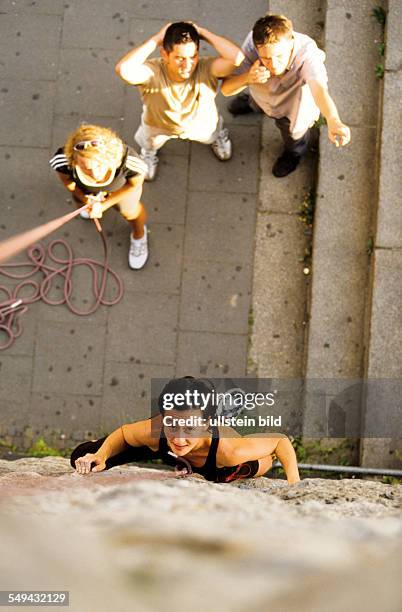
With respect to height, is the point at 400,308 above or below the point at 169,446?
above

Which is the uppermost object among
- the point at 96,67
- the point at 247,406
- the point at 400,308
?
the point at 96,67

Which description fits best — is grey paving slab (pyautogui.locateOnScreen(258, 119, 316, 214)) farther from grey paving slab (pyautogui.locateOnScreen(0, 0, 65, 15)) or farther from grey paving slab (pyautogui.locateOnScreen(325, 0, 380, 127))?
grey paving slab (pyautogui.locateOnScreen(0, 0, 65, 15))

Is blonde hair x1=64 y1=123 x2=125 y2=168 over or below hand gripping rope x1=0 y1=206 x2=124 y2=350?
over

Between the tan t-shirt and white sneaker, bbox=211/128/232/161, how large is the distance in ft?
2.00

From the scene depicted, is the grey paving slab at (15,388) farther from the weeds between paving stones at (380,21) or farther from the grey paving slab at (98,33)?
the weeds between paving stones at (380,21)

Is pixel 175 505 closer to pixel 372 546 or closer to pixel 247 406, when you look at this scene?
pixel 372 546

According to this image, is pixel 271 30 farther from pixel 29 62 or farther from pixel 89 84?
pixel 29 62

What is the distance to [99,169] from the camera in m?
3.80

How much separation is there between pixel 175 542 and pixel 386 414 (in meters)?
3.00

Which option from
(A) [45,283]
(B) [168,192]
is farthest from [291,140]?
(A) [45,283]

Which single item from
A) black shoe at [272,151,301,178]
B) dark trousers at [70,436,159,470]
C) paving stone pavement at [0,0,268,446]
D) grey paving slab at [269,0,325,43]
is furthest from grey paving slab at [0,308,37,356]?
grey paving slab at [269,0,325,43]

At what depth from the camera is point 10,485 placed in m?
3.32

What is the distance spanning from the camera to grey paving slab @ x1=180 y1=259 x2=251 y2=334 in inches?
205

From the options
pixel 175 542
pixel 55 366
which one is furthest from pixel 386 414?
pixel 175 542
